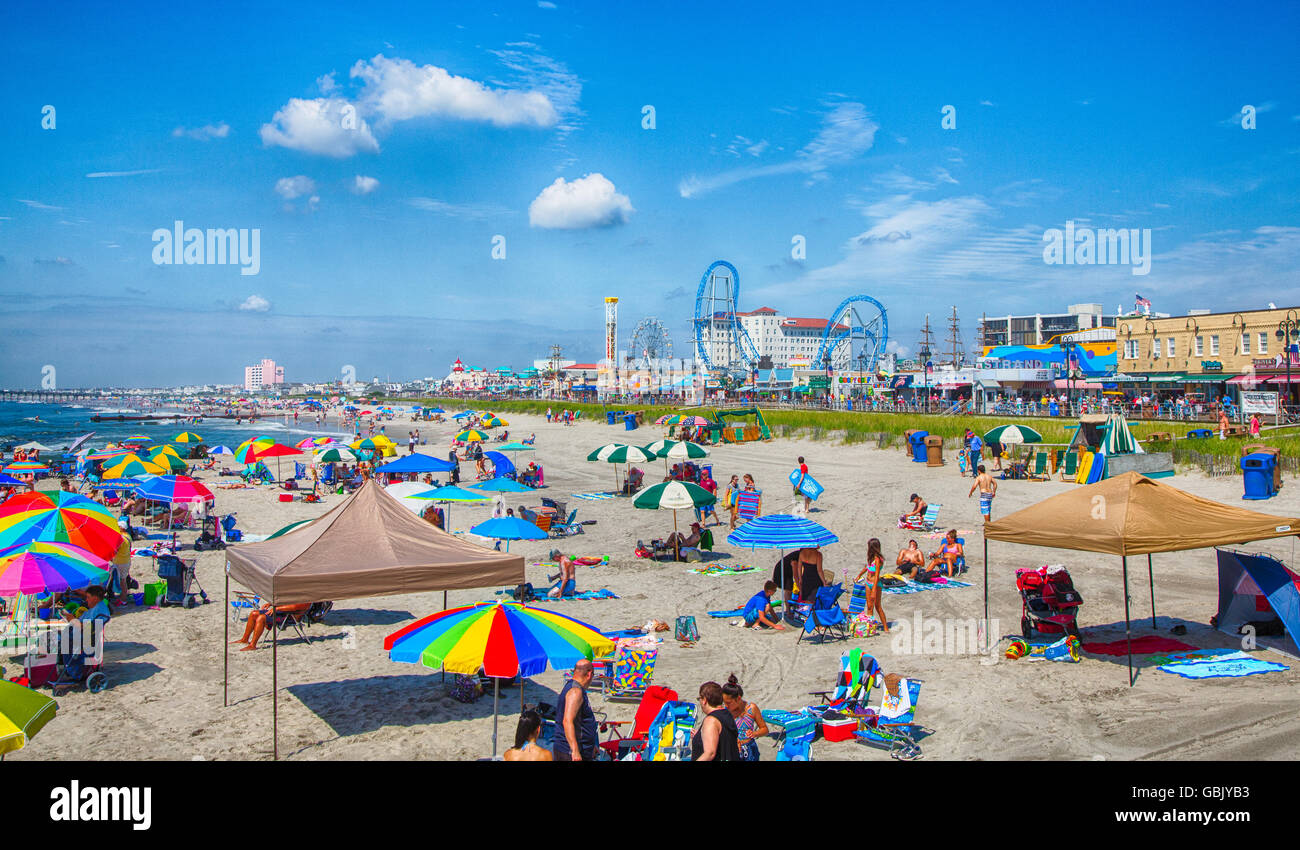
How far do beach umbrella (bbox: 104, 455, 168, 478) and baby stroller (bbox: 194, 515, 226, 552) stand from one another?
189 inches

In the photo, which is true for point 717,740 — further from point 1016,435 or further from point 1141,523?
point 1016,435

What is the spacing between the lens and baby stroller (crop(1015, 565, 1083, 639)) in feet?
29.4

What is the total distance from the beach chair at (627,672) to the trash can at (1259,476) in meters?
16.6

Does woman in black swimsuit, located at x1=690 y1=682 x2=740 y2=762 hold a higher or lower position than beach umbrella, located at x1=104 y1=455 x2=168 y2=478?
lower

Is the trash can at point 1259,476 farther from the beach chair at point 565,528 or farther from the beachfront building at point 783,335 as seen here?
the beachfront building at point 783,335

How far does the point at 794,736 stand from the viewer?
6.25m

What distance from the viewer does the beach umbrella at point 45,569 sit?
26.8 feet

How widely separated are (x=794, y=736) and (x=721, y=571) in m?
7.61

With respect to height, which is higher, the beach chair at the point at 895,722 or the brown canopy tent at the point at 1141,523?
the brown canopy tent at the point at 1141,523

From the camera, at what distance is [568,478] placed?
2944 cm

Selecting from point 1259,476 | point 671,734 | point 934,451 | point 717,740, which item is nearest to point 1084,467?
point 1259,476

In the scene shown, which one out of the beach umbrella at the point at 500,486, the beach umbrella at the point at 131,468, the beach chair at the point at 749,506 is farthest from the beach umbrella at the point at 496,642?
the beach umbrella at the point at 131,468

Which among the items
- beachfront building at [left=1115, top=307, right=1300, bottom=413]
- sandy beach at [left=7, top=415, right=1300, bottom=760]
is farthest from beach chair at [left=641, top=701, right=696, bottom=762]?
beachfront building at [left=1115, top=307, right=1300, bottom=413]

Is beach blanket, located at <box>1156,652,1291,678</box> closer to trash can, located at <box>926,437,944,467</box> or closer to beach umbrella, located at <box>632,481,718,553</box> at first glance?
beach umbrella, located at <box>632,481,718,553</box>
